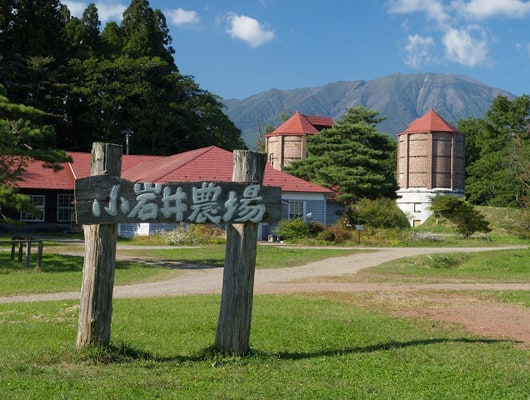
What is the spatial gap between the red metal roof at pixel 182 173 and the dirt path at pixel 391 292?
42.5 feet

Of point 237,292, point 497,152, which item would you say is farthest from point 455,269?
point 497,152

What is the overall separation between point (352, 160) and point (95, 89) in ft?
63.3

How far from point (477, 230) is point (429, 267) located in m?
18.7

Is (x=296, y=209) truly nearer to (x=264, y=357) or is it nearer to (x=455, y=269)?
(x=455, y=269)

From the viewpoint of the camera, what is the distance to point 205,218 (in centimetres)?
785

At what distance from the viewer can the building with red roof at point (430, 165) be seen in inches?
2566

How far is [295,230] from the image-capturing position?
35.0 m

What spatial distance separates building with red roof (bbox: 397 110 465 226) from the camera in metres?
65.2

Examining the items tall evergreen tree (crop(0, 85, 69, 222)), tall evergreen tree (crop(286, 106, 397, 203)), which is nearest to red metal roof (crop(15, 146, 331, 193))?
tall evergreen tree (crop(286, 106, 397, 203))

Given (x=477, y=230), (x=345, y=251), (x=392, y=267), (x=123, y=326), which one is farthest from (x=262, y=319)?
(x=477, y=230)

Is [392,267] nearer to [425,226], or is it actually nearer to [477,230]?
[477,230]

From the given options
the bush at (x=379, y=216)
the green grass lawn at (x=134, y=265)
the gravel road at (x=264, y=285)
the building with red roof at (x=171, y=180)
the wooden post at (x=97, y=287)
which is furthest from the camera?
the bush at (x=379, y=216)

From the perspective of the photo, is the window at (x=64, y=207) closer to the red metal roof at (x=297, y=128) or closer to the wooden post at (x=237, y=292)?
the red metal roof at (x=297, y=128)

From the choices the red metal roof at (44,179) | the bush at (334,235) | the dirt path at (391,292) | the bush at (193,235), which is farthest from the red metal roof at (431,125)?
the dirt path at (391,292)
